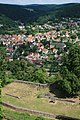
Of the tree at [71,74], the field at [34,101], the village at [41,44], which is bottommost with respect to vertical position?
the village at [41,44]

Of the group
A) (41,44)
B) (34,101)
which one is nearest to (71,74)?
(34,101)

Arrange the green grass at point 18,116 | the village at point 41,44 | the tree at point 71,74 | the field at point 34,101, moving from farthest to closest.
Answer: the village at point 41,44, the tree at point 71,74, the field at point 34,101, the green grass at point 18,116

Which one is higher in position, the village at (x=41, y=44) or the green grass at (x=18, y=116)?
the green grass at (x=18, y=116)

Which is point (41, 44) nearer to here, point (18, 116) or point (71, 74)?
point (71, 74)

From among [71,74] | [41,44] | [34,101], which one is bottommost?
[41,44]

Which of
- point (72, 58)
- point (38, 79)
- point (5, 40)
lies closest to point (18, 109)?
point (72, 58)

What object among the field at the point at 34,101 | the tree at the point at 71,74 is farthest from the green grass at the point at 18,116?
the tree at the point at 71,74

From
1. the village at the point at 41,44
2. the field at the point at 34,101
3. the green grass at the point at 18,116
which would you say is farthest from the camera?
the village at the point at 41,44

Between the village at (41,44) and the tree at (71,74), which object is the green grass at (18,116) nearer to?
the tree at (71,74)
